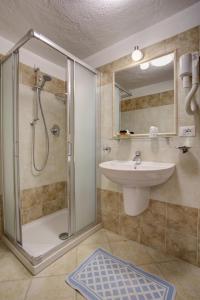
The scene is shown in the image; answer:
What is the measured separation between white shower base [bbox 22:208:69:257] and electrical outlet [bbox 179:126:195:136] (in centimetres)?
154

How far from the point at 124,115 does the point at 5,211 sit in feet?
5.38

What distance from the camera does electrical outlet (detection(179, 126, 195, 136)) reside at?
131 centimetres

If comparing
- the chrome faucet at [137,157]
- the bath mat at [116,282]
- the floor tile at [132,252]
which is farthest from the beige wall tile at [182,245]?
the chrome faucet at [137,157]

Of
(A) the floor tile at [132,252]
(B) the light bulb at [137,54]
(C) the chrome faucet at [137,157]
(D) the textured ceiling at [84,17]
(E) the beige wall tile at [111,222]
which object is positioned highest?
(D) the textured ceiling at [84,17]

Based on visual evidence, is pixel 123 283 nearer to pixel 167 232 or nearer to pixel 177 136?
pixel 167 232

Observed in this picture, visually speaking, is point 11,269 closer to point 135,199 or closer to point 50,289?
point 50,289

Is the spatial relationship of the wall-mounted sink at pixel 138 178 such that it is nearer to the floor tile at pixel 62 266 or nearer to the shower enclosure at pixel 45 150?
the shower enclosure at pixel 45 150

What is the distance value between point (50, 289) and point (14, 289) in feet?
0.82

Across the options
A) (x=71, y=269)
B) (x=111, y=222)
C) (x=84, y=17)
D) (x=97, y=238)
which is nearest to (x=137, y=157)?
(x=111, y=222)

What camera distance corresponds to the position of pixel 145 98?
162 centimetres

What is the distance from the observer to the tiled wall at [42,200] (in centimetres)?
196

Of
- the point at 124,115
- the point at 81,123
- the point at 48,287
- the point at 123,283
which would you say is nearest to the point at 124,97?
the point at 124,115

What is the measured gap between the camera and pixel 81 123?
1.70 m

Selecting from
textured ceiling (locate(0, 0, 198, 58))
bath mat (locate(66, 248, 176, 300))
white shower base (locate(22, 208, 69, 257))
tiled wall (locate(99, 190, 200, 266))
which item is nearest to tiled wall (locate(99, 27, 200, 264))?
tiled wall (locate(99, 190, 200, 266))
